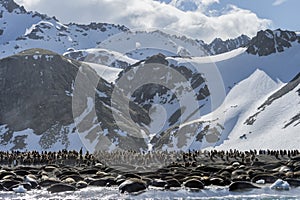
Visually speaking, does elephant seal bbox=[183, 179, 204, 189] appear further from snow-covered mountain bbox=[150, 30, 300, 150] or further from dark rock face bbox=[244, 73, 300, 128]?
dark rock face bbox=[244, 73, 300, 128]

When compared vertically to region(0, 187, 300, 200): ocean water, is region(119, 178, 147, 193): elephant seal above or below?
above

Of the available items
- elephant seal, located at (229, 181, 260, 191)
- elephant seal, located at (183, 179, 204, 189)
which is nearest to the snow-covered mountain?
elephant seal, located at (229, 181, 260, 191)

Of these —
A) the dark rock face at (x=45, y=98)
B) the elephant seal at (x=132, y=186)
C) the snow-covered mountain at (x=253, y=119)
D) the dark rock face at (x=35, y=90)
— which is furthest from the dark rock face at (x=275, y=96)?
the elephant seal at (x=132, y=186)

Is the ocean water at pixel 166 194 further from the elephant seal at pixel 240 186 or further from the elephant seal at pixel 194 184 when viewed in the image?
the elephant seal at pixel 194 184

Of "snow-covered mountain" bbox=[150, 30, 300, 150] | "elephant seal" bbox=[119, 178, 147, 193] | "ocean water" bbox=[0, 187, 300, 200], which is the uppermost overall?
"snow-covered mountain" bbox=[150, 30, 300, 150]

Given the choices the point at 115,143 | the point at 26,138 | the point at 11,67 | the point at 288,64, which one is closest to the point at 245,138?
the point at 115,143

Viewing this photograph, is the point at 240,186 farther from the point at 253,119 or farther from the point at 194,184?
the point at 253,119

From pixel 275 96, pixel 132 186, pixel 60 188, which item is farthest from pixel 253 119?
pixel 60 188

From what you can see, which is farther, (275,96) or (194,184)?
(275,96)

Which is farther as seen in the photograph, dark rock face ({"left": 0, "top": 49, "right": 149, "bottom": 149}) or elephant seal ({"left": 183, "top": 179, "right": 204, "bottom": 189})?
dark rock face ({"left": 0, "top": 49, "right": 149, "bottom": 149})

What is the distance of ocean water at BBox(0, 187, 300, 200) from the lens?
3716 centimetres

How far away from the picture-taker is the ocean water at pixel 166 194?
122 feet

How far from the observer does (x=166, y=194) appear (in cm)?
3872

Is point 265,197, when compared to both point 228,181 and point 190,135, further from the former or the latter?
point 190,135
